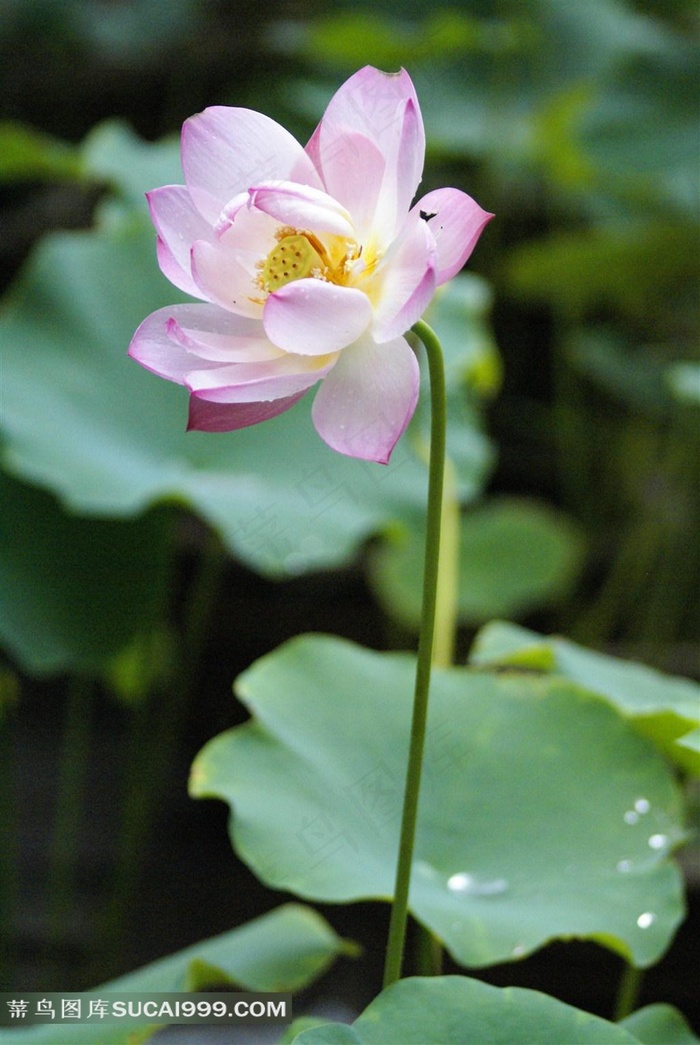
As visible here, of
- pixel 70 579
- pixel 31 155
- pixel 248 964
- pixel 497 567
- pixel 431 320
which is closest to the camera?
pixel 248 964

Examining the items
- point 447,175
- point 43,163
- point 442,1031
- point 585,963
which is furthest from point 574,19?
point 442,1031

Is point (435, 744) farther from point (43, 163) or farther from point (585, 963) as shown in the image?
point (43, 163)

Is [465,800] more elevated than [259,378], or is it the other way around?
[259,378]

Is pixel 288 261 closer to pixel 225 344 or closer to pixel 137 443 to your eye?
pixel 225 344

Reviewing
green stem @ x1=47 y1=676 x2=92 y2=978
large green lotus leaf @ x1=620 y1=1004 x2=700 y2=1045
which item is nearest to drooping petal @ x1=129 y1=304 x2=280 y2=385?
large green lotus leaf @ x1=620 y1=1004 x2=700 y2=1045

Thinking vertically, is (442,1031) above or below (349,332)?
below

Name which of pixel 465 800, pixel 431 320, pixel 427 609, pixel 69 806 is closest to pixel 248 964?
pixel 465 800

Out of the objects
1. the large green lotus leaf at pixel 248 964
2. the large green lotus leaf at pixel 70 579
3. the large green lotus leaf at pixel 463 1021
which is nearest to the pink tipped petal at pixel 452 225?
the large green lotus leaf at pixel 463 1021
